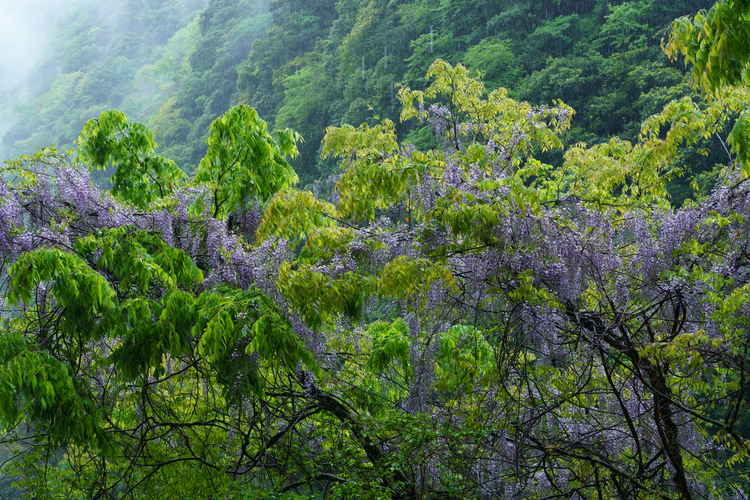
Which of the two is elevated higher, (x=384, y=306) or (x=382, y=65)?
(x=382, y=65)

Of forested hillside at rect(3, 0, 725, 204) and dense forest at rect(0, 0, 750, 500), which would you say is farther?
forested hillside at rect(3, 0, 725, 204)

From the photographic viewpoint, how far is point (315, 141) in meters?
24.6

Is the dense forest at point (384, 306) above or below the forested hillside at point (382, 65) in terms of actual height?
below

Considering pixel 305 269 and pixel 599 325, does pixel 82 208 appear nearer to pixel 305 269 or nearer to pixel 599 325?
pixel 305 269

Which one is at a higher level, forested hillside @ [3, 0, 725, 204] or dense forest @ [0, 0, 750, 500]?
forested hillside @ [3, 0, 725, 204]

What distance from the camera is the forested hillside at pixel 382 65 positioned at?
15703mm

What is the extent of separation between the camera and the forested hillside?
51.5 ft

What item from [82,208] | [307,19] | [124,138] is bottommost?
[82,208]

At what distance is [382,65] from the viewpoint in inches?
880

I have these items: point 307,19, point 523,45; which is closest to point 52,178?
point 523,45

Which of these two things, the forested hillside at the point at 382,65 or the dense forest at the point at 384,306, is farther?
the forested hillside at the point at 382,65

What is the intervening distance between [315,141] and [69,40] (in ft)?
170

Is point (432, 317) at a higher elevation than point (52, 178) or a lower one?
lower

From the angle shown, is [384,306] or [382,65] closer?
[384,306]
